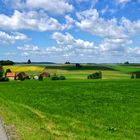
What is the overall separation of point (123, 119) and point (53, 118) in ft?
11.2

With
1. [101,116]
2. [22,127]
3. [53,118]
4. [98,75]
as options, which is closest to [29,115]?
[53,118]

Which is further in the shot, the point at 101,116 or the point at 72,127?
the point at 101,116

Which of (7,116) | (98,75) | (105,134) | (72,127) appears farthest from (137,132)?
(98,75)

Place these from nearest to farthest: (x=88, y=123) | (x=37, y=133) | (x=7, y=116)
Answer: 1. (x=37, y=133)
2. (x=88, y=123)
3. (x=7, y=116)

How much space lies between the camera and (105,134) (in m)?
15.6

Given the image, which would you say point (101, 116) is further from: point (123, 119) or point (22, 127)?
point (22, 127)

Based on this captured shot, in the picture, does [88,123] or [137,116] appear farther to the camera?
[137,116]

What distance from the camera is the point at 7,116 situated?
20047 millimetres

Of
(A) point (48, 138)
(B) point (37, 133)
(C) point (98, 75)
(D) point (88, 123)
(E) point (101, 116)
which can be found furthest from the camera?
(C) point (98, 75)

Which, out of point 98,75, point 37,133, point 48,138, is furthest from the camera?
point 98,75

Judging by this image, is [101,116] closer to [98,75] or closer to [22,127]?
[22,127]

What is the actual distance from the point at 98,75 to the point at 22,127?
102 meters

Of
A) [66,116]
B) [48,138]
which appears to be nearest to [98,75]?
[66,116]

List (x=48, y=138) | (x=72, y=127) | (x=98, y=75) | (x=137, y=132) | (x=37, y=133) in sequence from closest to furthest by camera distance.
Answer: (x=48, y=138) → (x=37, y=133) → (x=137, y=132) → (x=72, y=127) → (x=98, y=75)
